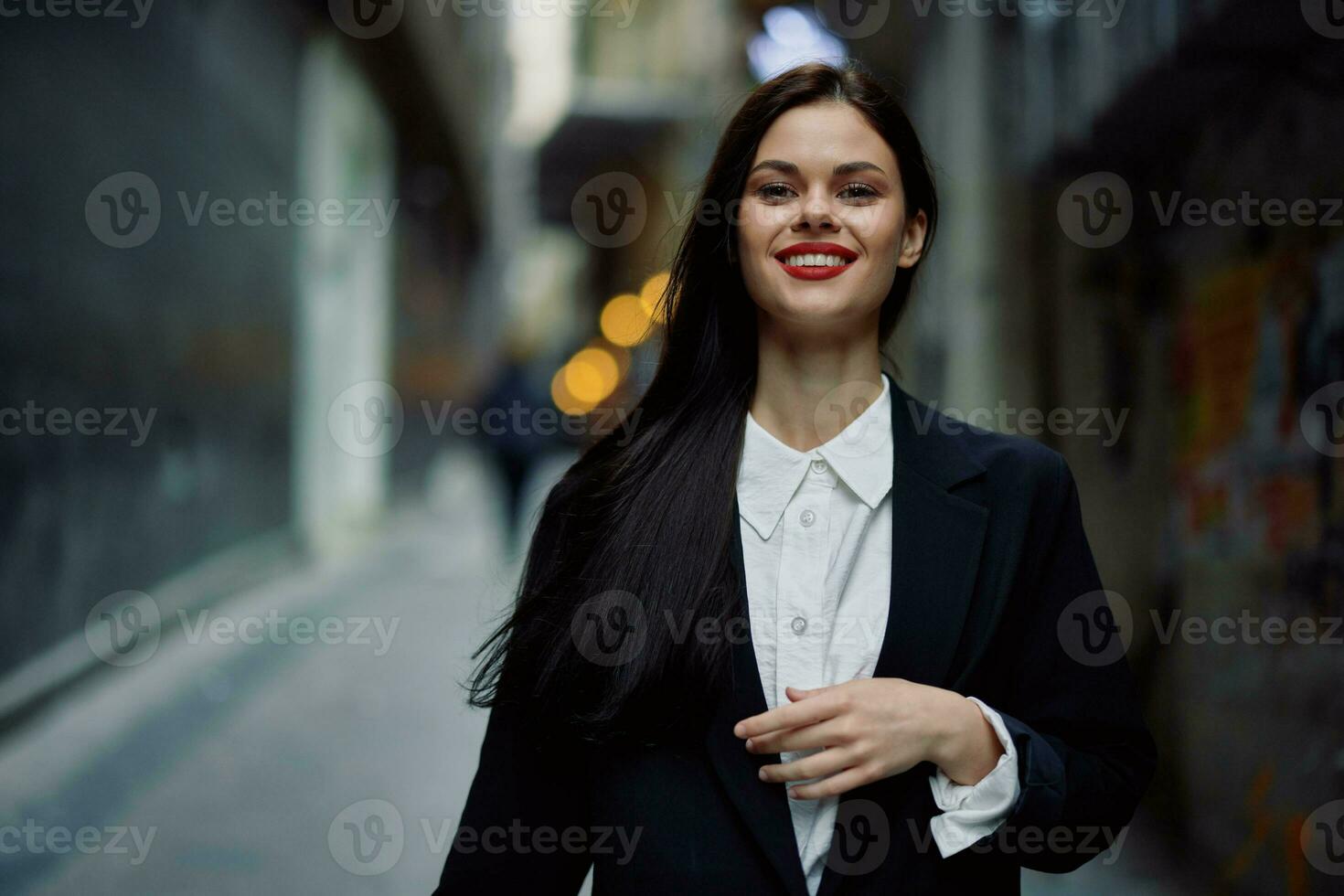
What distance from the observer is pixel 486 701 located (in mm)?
1756

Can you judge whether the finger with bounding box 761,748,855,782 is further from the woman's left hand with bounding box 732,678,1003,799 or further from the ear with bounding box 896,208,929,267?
the ear with bounding box 896,208,929,267

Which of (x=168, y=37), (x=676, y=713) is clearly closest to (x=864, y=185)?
(x=676, y=713)

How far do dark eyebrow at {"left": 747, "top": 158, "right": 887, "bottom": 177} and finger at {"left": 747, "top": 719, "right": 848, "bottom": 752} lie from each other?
767 mm

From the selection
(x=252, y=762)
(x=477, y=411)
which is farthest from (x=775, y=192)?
(x=477, y=411)

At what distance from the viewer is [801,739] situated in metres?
1.46

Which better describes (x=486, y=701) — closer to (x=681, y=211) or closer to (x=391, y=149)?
(x=681, y=211)

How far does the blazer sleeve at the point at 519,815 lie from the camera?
1.71m

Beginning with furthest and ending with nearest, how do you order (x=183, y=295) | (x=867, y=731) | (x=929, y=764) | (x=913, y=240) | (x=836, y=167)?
(x=183, y=295), (x=913, y=240), (x=836, y=167), (x=929, y=764), (x=867, y=731)

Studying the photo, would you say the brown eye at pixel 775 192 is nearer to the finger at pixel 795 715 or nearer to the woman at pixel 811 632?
the woman at pixel 811 632

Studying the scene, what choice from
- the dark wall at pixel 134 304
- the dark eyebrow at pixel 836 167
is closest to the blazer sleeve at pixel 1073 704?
the dark eyebrow at pixel 836 167

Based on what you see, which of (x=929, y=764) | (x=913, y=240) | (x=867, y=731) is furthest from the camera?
(x=913, y=240)

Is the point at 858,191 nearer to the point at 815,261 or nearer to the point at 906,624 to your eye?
the point at 815,261

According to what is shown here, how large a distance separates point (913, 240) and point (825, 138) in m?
0.25

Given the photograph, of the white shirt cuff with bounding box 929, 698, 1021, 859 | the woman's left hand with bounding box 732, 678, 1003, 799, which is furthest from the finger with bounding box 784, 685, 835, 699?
the white shirt cuff with bounding box 929, 698, 1021, 859
